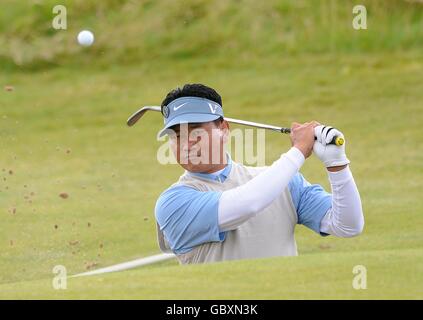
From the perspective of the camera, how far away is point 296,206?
4512 mm

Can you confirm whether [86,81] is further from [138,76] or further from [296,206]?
[296,206]

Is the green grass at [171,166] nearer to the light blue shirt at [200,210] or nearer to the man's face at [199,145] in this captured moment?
the light blue shirt at [200,210]

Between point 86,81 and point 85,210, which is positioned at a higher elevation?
point 86,81

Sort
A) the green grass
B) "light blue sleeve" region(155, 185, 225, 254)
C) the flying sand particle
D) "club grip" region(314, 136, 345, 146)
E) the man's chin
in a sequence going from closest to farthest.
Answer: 1. the green grass
2. "club grip" region(314, 136, 345, 146)
3. "light blue sleeve" region(155, 185, 225, 254)
4. the man's chin
5. the flying sand particle

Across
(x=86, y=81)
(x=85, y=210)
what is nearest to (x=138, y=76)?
(x=86, y=81)

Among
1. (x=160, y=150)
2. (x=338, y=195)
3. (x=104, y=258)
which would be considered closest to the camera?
(x=338, y=195)

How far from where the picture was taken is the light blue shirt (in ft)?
14.1

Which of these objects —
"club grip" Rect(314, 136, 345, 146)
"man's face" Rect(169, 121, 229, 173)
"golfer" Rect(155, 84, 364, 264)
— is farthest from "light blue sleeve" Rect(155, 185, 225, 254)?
"club grip" Rect(314, 136, 345, 146)

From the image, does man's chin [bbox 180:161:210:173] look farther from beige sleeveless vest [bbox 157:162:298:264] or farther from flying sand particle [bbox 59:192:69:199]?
flying sand particle [bbox 59:192:69:199]

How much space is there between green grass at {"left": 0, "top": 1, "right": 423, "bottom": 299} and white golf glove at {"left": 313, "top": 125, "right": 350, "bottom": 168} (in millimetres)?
355

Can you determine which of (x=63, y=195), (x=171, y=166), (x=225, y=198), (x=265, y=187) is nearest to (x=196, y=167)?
(x=225, y=198)

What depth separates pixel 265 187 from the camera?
409cm

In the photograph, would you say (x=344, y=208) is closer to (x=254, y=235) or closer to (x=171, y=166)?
(x=254, y=235)

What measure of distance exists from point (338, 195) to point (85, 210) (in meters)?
4.45
